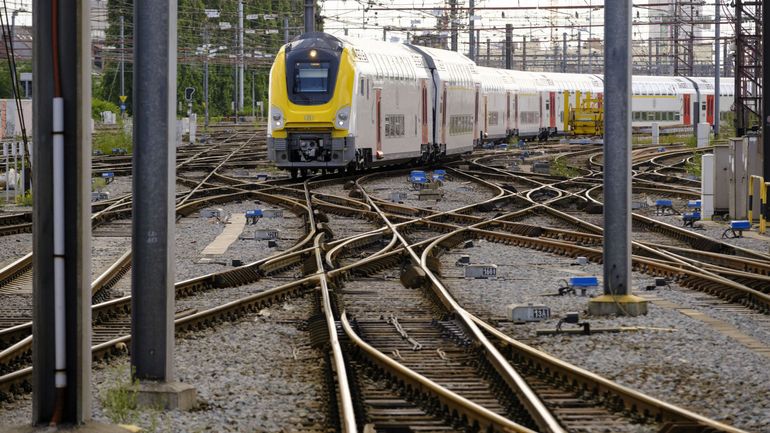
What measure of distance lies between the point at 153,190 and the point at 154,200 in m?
0.06

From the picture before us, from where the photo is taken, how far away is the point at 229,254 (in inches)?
654

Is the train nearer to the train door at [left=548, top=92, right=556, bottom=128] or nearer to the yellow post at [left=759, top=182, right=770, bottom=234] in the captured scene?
the yellow post at [left=759, top=182, right=770, bottom=234]

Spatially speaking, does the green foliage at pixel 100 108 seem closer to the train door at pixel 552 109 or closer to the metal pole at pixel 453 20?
the metal pole at pixel 453 20

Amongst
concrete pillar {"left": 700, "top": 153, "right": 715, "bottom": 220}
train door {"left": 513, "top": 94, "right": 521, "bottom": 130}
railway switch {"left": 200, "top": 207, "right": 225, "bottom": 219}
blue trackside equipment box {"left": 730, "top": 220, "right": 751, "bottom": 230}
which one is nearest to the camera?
blue trackside equipment box {"left": 730, "top": 220, "right": 751, "bottom": 230}

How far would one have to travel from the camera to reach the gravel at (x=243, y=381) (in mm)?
7562

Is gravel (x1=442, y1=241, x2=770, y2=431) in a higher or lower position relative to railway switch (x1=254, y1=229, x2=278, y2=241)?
lower

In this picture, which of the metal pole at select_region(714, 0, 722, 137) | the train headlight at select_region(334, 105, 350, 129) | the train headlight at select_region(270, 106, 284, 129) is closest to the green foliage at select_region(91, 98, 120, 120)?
the metal pole at select_region(714, 0, 722, 137)

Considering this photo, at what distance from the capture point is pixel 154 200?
809 cm

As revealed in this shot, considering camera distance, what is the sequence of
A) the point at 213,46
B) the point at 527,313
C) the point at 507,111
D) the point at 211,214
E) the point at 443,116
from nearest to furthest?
the point at 527,313
the point at 211,214
the point at 443,116
the point at 507,111
the point at 213,46

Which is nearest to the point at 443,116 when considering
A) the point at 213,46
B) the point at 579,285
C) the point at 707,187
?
the point at 707,187

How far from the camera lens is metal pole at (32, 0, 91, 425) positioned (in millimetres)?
6289

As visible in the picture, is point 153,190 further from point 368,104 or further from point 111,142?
point 111,142

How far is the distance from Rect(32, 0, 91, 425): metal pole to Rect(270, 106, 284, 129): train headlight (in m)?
23.0

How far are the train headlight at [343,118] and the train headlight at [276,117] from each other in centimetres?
129
